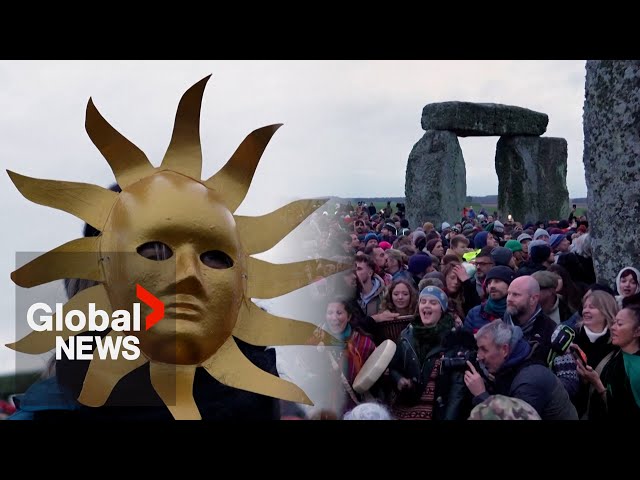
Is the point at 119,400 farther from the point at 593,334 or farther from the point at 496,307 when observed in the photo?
the point at 496,307

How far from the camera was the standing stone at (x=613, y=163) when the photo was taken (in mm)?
4711

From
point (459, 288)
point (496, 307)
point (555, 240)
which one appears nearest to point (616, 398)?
point (496, 307)

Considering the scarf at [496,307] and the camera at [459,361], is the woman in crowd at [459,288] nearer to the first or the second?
the scarf at [496,307]

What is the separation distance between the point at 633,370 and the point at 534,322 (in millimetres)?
574

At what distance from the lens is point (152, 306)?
211 cm

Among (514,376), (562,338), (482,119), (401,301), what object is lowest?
(514,376)

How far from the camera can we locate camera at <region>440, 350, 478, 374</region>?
3213mm

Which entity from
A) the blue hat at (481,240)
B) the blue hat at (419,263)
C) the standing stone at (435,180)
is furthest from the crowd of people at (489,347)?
the standing stone at (435,180)

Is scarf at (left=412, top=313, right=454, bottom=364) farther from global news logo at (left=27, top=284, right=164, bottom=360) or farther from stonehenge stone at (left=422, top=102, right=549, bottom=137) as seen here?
stonehenge stone at (left=422, top=102, right=549, bottom=137)

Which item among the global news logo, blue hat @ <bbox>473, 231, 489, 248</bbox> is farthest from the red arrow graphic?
blue hat @ <bbox>473, 231, 489, 248</bbox>

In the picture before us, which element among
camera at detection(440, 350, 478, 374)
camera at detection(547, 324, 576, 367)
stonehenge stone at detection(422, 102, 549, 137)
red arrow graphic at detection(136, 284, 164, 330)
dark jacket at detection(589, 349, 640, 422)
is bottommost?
dark jacket at detection(589, 349, 640, 422)

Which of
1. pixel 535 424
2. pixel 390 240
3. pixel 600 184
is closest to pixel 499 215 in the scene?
pixel 390 240

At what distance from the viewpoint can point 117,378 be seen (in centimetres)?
217

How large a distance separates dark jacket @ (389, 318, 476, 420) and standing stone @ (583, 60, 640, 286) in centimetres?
181
